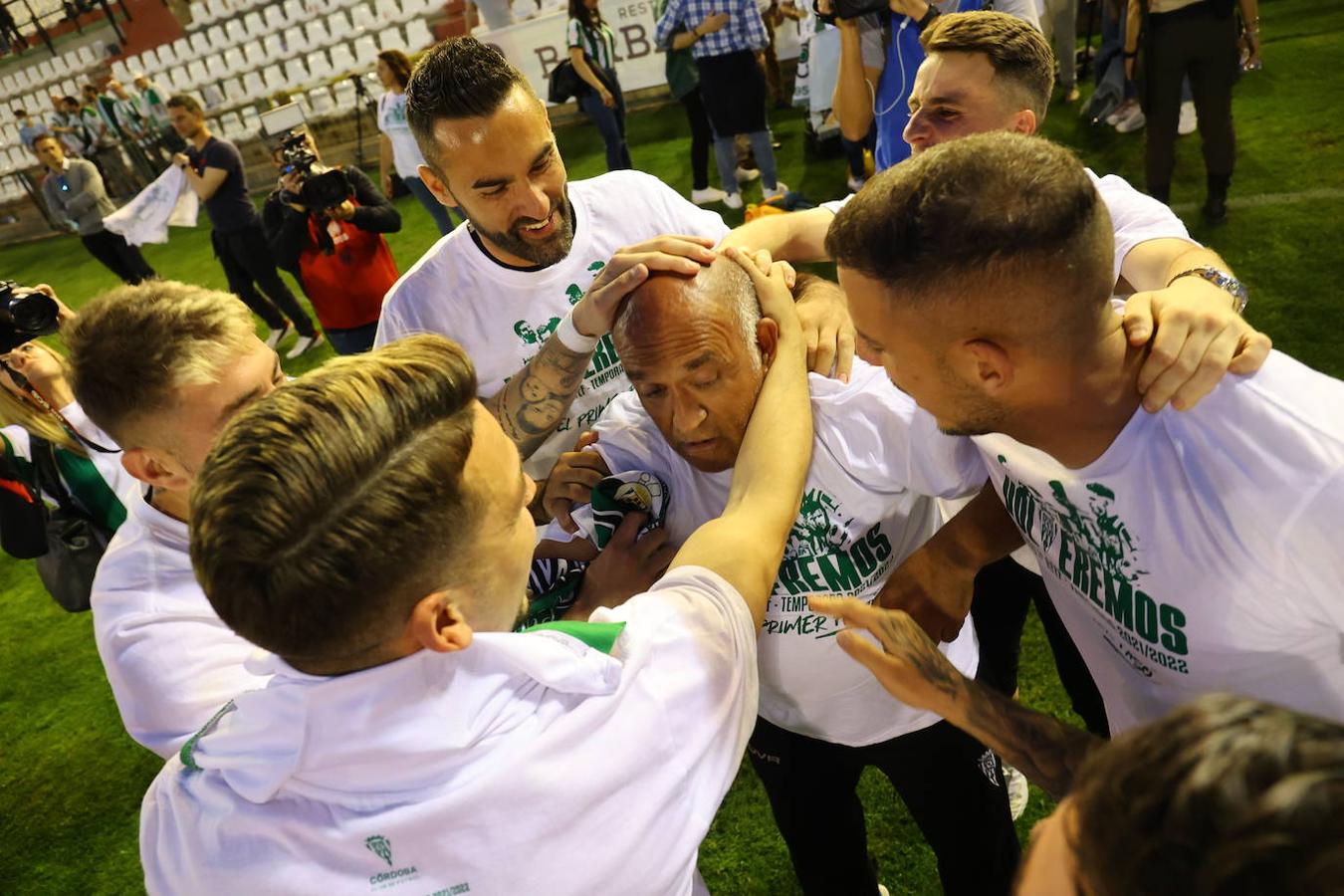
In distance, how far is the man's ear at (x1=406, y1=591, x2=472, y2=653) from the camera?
1171 mm

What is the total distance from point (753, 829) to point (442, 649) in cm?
239

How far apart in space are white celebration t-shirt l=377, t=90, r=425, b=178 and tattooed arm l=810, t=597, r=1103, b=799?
300 inches

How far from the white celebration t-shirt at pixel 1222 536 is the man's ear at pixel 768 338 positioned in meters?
0.62

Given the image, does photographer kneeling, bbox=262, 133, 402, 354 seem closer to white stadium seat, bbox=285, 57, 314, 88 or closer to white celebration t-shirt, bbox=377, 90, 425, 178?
white celebration t-shirt, bbox=377, 90, 425, 178

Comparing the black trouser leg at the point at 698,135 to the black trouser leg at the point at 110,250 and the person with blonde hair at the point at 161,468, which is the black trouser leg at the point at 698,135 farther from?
the black trouser leg at the point at 110,250

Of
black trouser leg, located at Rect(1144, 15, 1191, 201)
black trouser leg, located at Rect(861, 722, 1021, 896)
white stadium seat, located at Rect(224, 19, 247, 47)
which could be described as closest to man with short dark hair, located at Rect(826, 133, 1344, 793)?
black trouser leg, located at Rect(861, 722, 1021, 896)

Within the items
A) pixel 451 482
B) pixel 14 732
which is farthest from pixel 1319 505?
pixel 14 732

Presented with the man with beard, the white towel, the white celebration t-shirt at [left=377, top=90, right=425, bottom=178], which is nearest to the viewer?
the man with beard

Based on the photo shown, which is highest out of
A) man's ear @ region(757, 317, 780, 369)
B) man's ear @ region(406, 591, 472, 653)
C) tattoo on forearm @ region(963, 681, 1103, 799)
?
man's ear @ region(406, 591, 472, 653)

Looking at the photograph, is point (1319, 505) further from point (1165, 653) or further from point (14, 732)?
point (14, 732)

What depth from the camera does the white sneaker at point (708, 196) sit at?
8602 millimetres

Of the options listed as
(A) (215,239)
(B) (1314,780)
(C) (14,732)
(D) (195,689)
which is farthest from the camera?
(A) (215,239)

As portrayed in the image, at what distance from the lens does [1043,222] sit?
4.33 feet

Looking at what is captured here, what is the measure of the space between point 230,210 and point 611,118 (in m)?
3.90
